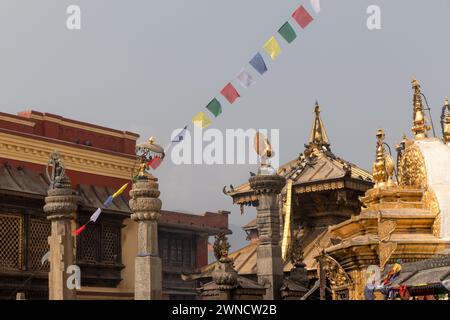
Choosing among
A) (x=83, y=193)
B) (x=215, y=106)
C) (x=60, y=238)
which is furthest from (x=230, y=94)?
(x=83, y=193)

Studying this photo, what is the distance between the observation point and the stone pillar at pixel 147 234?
22281mm

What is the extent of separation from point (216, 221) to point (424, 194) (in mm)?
22021

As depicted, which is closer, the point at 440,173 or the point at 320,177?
the point at 440,173

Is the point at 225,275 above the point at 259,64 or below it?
below

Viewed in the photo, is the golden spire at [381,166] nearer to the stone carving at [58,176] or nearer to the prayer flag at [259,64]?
the prayer flag at [259,64]

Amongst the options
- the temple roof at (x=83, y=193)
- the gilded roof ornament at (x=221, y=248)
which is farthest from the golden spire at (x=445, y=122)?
the temple roof at (x=83, y=193)

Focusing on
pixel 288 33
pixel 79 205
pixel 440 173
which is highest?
pixel 288 33

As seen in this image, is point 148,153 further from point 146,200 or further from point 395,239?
point 395,239

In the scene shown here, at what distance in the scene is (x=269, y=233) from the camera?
22.9 m

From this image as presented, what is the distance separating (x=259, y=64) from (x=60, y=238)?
659 cm

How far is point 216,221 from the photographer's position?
125 ft
